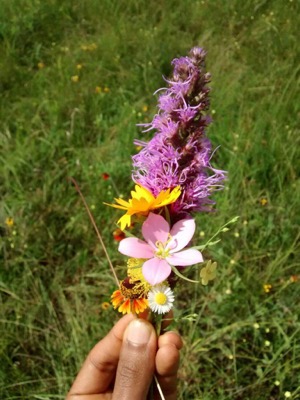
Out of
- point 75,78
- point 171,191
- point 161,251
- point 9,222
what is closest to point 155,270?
point 161,251

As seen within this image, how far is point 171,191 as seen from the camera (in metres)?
0.99

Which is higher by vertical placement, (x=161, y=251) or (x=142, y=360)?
(x=161, y=251)

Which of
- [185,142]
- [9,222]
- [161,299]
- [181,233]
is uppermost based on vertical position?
[185,142]

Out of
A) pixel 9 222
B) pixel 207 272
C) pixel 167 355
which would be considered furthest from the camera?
pixel 9 222

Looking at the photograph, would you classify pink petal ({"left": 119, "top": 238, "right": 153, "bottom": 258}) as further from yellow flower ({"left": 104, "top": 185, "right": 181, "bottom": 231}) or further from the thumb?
the thumb

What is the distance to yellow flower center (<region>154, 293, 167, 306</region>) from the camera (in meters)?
A: 0.96

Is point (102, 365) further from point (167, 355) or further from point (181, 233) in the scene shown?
point (181, 233)

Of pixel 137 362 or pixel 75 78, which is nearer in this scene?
pixel 137 362

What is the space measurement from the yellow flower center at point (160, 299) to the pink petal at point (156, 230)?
114mm

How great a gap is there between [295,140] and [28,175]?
1430 millimetres

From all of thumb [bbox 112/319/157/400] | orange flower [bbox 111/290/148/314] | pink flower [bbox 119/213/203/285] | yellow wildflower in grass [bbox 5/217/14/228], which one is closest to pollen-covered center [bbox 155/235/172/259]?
pink flower [bbox 119/213/203/285]

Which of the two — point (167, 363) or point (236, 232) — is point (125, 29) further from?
point (167, 363)

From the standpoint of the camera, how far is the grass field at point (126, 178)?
1.83 m

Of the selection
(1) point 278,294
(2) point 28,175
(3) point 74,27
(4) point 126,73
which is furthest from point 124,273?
(3) point 74,27
